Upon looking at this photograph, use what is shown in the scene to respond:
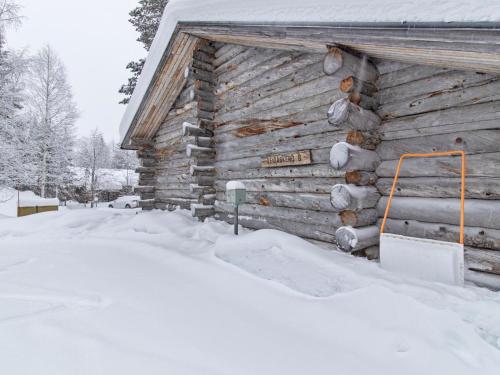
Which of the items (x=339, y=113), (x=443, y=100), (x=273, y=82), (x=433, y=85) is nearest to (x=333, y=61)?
(x=339, y=113)

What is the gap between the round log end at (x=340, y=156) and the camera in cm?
328

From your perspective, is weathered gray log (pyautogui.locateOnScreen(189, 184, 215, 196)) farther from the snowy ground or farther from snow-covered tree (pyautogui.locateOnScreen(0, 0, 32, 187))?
snow-covered tree (pyautogui.locateOnScreen(0, 0, 32, 187))

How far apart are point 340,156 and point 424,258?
4.47ft

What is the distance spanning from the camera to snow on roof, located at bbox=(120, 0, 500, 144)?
2100 mm

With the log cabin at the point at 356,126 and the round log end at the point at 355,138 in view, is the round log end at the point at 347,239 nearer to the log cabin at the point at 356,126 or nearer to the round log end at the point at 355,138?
the log cabin at the point at 356,126

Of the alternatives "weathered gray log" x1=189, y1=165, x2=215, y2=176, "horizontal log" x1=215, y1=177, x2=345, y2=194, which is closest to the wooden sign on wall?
"horizontal log" x1=215, y1=177, x2=345, y2=194

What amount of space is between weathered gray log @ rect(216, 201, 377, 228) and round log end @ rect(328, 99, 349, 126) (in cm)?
109

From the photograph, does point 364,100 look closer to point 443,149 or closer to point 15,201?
point 443,149

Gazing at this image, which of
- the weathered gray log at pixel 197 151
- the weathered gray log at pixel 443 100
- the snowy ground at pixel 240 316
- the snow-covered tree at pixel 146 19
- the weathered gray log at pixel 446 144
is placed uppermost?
the snow-covered tree at pixel 146 19

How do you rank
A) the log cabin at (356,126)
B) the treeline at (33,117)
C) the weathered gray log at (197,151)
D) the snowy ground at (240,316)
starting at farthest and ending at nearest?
the treeline at (33,117)
the weathered gray log at (197,151)
the log cabin at (356,126)
the snowy ground at (240,316)

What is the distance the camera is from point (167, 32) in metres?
6.30

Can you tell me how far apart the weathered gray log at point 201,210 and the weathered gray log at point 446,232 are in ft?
12.3

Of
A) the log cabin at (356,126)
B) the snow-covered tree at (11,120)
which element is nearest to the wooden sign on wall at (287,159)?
the log cabin at (356,126)

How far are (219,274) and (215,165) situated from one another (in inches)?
140
